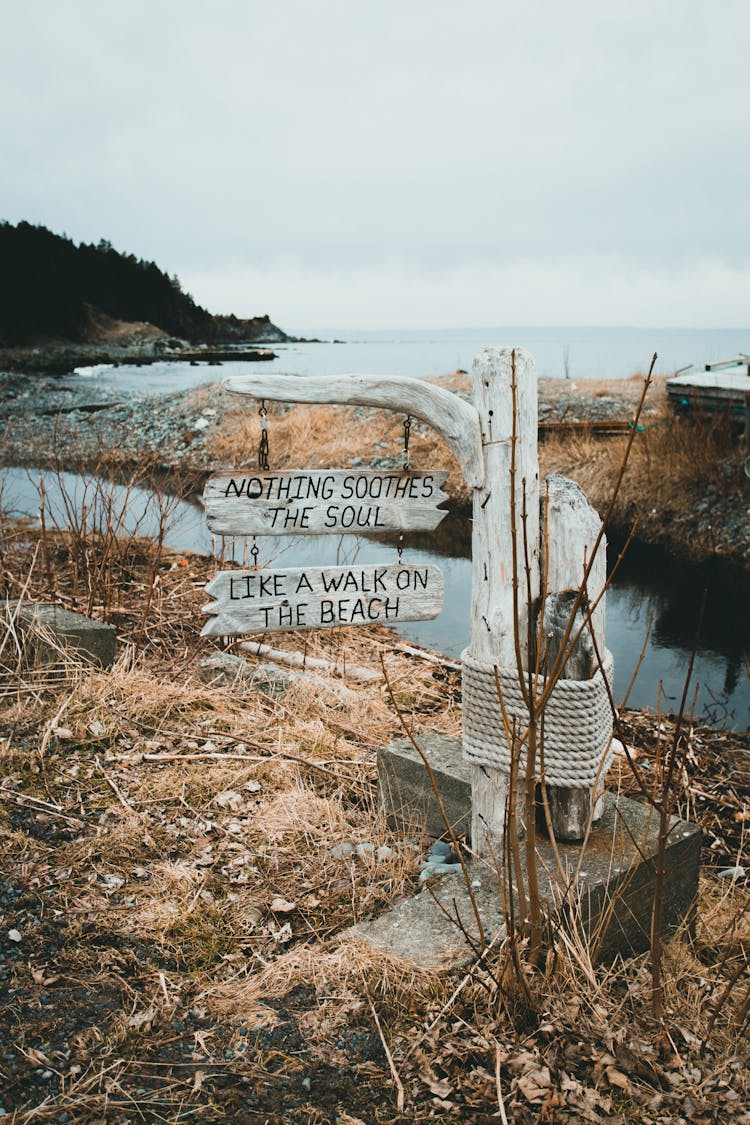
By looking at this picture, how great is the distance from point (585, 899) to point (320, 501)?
5.11ft

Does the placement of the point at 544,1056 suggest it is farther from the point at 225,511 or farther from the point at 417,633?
the point at 417,633

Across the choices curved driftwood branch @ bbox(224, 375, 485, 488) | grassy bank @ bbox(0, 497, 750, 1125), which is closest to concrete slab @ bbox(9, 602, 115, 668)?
grassy bank @ bbox(0, 497, 750, 1125)

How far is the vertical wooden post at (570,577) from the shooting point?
9.25 ft

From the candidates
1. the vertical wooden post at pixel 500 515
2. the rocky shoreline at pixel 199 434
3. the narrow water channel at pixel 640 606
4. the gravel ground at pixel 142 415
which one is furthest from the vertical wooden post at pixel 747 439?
the vertical wooden post at pixel 500 515

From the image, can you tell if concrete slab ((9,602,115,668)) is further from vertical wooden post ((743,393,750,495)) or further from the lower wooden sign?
vertical wooden post ((743,393,750,495))

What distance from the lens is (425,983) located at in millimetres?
2322

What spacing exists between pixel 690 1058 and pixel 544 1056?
38 cm

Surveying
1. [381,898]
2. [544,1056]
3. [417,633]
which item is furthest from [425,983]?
[417,633]

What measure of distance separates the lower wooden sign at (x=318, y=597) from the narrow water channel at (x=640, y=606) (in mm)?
2854

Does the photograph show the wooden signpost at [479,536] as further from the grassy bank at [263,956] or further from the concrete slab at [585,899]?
the grassy bank at [263,956]

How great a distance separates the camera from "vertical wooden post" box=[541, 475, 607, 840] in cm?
282

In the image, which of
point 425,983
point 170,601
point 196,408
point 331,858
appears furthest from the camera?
point 196,408

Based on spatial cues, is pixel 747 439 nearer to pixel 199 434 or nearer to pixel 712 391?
pixel 712 391

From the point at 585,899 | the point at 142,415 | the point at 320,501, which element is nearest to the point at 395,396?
the point at 320,501
